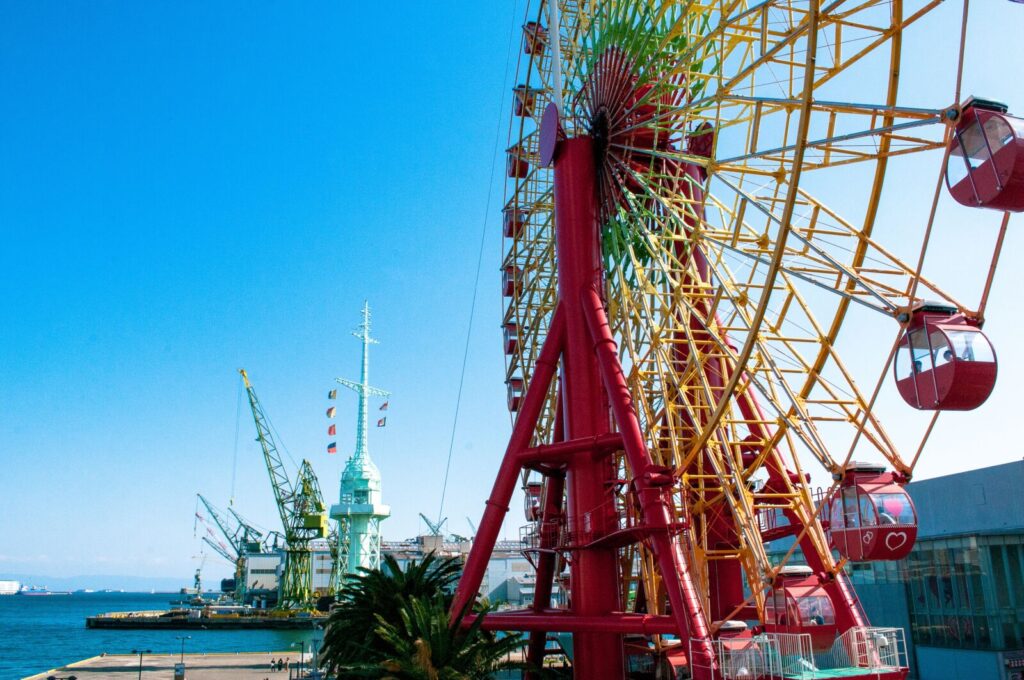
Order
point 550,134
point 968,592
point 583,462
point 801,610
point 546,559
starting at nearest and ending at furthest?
point 801,610, point 583,462, point 546,559, point 550,134, point 968,592

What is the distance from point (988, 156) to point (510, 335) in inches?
1075

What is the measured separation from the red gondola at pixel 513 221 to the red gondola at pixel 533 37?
740 cm

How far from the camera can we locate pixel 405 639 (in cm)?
2589

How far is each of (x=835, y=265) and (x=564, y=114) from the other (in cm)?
1719

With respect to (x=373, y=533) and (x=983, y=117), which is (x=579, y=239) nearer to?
(x=983, y=117)

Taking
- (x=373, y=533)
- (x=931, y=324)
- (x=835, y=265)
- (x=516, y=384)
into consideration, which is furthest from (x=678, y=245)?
(x=373, y=533)

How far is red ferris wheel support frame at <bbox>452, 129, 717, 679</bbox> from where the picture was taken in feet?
82.2

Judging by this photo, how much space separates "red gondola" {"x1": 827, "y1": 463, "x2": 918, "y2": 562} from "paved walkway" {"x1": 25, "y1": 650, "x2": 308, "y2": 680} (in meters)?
45.6

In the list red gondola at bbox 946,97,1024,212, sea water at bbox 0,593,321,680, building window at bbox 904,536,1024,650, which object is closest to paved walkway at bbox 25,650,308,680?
sea water at bbox 0,593,321,680

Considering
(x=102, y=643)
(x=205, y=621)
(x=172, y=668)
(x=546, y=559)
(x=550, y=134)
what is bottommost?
(x=102, y=643)

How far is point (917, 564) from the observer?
39.7 m

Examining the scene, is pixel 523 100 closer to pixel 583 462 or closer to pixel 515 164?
pixel 515 164

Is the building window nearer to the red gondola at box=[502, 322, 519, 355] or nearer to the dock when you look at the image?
the red gondola at box=[502, 322, 519, 355]

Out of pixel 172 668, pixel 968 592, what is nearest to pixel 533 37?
pixel 968 592
